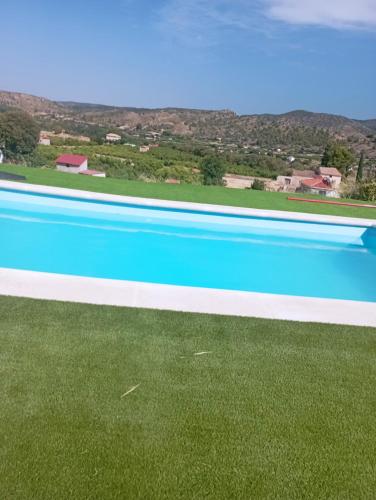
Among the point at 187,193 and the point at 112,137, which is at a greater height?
the point at 187,193

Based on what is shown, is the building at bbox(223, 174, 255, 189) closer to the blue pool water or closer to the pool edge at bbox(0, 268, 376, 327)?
the blue pool water

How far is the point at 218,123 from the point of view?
53.8 metres

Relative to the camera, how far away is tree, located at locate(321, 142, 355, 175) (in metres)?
30.8

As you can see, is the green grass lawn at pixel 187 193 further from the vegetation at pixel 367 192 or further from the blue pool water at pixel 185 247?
the vegetation at pixel 367 192

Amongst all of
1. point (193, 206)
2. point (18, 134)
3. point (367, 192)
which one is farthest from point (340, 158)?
point (193, 206)

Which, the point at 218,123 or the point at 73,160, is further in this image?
the point at 218,123

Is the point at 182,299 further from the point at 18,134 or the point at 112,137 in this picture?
the point at 112,137

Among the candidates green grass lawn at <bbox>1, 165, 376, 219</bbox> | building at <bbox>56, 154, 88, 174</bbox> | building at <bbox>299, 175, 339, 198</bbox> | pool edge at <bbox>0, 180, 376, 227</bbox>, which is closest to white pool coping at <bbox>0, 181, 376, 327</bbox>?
pool edge at <bbox>0, 180, 376, 227</bbox>

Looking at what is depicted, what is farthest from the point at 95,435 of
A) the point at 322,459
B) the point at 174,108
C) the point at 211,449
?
the point at 174,108

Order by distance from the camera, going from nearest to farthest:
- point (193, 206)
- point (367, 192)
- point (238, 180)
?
point (193, 206) → point (367, 192) → point (238, 180)

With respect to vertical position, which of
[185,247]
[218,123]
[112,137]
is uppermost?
[185,247]

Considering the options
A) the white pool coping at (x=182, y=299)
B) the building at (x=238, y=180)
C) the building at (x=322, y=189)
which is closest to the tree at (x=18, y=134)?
the building at (x=238, y=180)

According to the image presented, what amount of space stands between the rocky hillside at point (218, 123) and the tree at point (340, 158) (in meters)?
8.97

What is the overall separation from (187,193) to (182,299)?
696 cm
